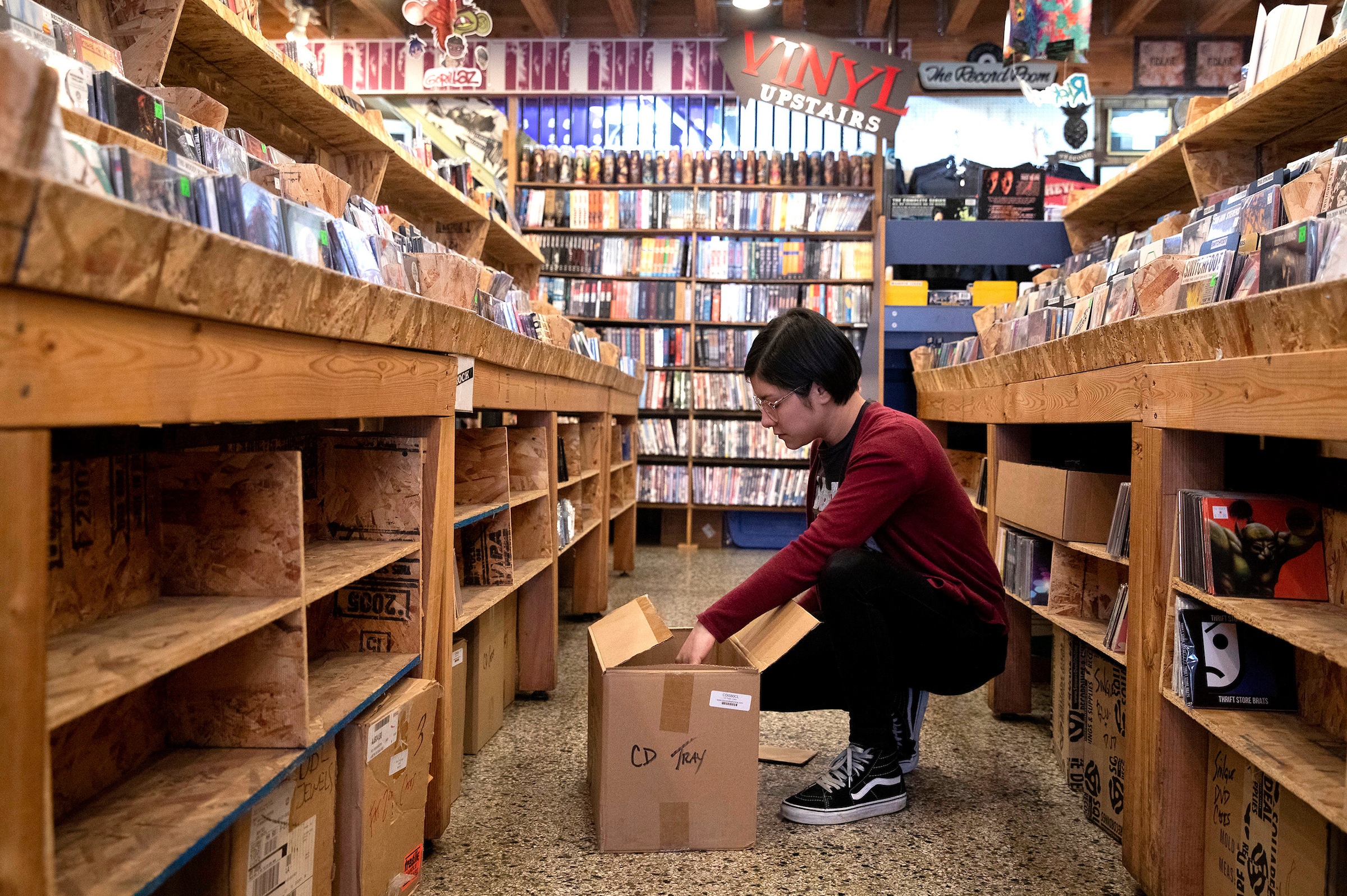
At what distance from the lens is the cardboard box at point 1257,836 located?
1208 mm

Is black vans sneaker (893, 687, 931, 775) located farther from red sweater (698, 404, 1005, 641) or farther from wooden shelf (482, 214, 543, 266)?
wooden shelf (482, 214, 543, 266)

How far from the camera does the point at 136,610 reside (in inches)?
42.9

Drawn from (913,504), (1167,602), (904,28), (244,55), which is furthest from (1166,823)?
(904,28)

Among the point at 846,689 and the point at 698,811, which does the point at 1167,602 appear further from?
the point at 698,811

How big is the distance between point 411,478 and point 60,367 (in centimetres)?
93

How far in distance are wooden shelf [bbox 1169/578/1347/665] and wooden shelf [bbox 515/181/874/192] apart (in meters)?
4.58

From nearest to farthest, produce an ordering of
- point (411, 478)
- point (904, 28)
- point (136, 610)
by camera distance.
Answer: point (136, 610)
point (411, 478)
point (904, 28)

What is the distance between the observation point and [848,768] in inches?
73.5

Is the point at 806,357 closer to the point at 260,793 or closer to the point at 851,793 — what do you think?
the point at 851,793

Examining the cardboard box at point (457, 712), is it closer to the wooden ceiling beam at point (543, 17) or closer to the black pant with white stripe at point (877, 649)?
the black pant with white stripe at point (877, 649)

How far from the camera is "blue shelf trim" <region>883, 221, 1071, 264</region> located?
15.3 feet

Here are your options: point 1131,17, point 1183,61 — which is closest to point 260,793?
point 1131,17

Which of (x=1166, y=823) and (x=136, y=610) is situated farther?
(x=1166, y=823)

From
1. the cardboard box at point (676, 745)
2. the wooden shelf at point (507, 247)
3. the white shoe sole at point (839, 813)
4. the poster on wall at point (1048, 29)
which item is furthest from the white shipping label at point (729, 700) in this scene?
the wooden shelf at point (507, 247)
